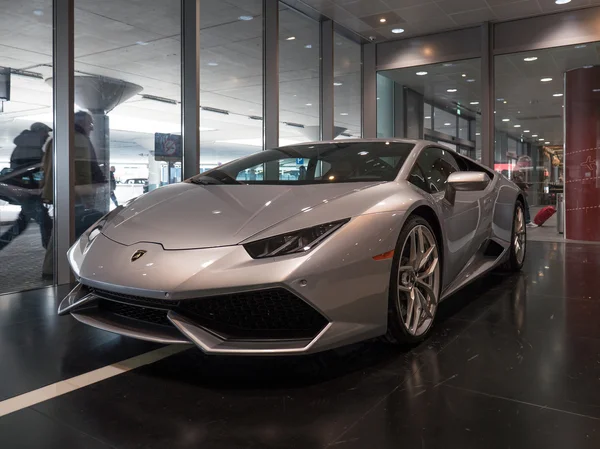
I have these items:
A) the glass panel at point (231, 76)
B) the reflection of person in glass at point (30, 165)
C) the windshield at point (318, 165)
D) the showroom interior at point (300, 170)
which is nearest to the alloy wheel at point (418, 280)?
Answer: the showroom interior at point (300, 170)

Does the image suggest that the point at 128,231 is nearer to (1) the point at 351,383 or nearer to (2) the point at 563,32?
(1) the point at 351,383

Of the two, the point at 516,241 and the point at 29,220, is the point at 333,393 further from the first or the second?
the point at 29,220

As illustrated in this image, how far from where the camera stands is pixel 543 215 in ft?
27.3

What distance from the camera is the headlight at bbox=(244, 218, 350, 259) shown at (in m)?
1.68

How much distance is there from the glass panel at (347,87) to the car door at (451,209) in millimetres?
5195

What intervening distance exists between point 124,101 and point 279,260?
4.18m

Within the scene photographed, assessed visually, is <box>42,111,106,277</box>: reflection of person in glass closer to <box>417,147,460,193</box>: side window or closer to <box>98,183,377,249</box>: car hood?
<box>98,183,377,249</box>: car hood

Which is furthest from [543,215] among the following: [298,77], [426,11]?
[298,77]

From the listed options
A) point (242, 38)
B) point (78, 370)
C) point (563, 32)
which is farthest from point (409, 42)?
point (78, 370)

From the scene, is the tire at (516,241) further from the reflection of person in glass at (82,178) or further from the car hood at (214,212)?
the reflection of person in glass at (82,178)

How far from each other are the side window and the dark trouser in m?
3.28

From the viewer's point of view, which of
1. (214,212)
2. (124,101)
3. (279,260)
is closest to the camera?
(279,260)

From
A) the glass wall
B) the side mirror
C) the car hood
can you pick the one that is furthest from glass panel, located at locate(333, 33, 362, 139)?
the car hood

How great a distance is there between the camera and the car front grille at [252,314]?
166cm
